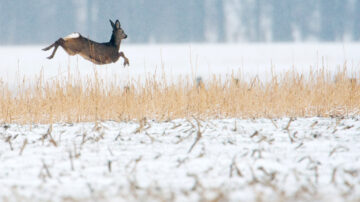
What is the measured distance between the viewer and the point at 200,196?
89.9 inches

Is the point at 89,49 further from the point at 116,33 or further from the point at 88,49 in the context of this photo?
the point at 116,33

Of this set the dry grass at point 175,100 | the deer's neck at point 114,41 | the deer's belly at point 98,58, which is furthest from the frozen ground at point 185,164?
the deer's neck at point 114,41

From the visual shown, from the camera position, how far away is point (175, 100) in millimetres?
5820

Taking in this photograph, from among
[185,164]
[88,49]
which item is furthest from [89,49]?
[185,164]

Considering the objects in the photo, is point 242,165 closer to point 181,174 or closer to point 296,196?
point 181,174

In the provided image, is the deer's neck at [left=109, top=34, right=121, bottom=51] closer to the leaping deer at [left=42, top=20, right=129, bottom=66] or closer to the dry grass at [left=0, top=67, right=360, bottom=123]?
the leaping deer at [left=42, top=20, right=129, bottom=66]

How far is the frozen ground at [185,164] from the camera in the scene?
238cm

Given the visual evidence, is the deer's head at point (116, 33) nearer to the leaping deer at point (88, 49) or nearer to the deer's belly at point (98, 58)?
the leaping deer at point (88, 49)

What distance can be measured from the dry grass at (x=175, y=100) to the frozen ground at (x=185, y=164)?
1308 millimetres

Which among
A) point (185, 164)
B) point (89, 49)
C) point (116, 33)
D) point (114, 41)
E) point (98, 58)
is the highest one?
point (116, 33)

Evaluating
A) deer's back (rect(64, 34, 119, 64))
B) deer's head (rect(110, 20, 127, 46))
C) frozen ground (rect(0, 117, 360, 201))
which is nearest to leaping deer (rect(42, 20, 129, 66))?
deer's back (rect(64, 34, 119, 64))

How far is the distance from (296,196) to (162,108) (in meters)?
3.61

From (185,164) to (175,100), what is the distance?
2921mm

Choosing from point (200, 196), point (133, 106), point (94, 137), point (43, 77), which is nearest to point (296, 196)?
point (200, 196)
